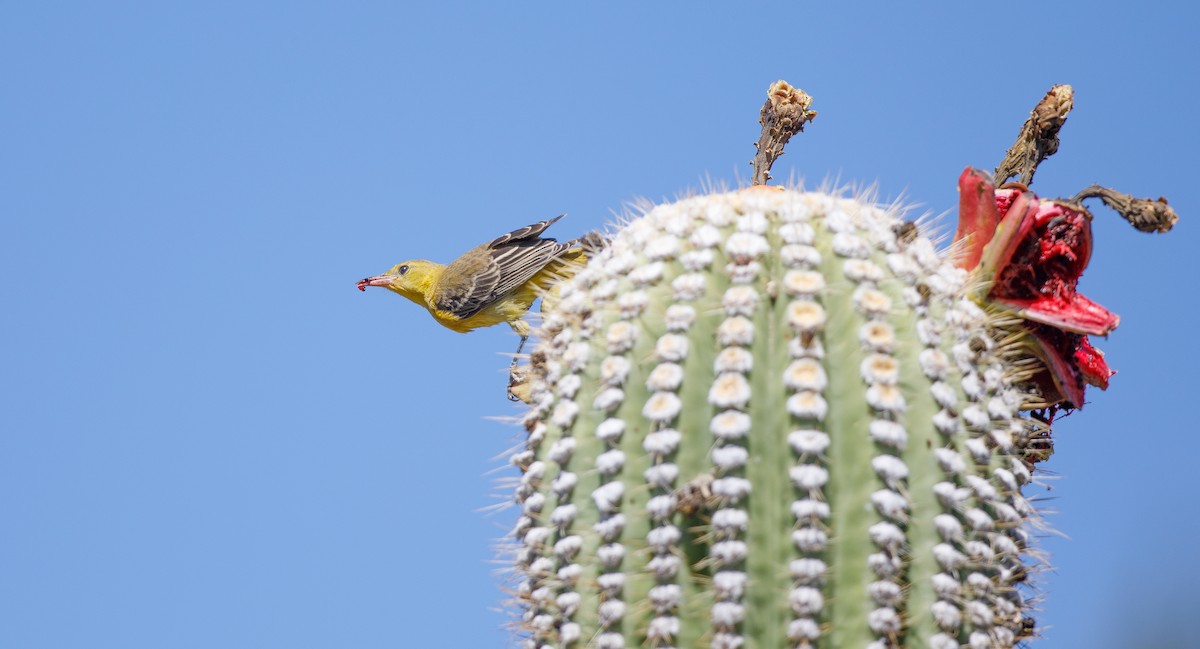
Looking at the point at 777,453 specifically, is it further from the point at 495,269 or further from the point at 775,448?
the point at 495,269

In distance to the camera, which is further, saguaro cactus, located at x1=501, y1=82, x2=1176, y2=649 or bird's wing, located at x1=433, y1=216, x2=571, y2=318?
bird's wing, located at x1=433, y1=216, x2=571, y2=318

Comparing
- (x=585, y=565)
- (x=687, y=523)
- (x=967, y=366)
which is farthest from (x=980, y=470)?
(x=585, y=565)

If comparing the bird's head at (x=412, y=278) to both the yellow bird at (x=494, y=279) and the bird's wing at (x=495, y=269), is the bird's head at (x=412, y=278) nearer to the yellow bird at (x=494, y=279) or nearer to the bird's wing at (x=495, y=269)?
the yellow bird at (x=494, y=279)

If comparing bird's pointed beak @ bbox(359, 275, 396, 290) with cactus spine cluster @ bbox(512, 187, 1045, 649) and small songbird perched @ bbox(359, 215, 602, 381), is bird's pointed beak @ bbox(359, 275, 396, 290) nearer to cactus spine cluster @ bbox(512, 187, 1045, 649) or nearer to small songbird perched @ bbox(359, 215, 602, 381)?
small songbird perched @ bbox(359, 215, 602, 381)

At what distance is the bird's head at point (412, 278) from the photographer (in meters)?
9.61

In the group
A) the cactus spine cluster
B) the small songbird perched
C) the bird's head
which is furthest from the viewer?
the bird's head

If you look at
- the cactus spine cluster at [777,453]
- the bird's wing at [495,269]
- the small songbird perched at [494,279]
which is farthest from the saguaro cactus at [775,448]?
the bird's wing at [495,269]

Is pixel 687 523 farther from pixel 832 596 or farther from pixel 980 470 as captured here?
pixel 980 470

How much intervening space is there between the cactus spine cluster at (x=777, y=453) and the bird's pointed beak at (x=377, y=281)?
7.41 m

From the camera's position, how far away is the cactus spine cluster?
2344 mm

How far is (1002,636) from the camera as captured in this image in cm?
255

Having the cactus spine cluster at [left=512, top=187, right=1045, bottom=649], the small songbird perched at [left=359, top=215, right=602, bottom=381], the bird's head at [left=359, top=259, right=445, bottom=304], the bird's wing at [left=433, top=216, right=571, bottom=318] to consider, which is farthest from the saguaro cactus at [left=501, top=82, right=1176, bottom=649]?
the bird's head at [left=359, top=259, right=445, bottom=304]

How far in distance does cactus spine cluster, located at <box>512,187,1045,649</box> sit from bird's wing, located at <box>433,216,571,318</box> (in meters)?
5.35

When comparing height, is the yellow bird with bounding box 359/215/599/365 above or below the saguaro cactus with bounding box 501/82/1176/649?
above
